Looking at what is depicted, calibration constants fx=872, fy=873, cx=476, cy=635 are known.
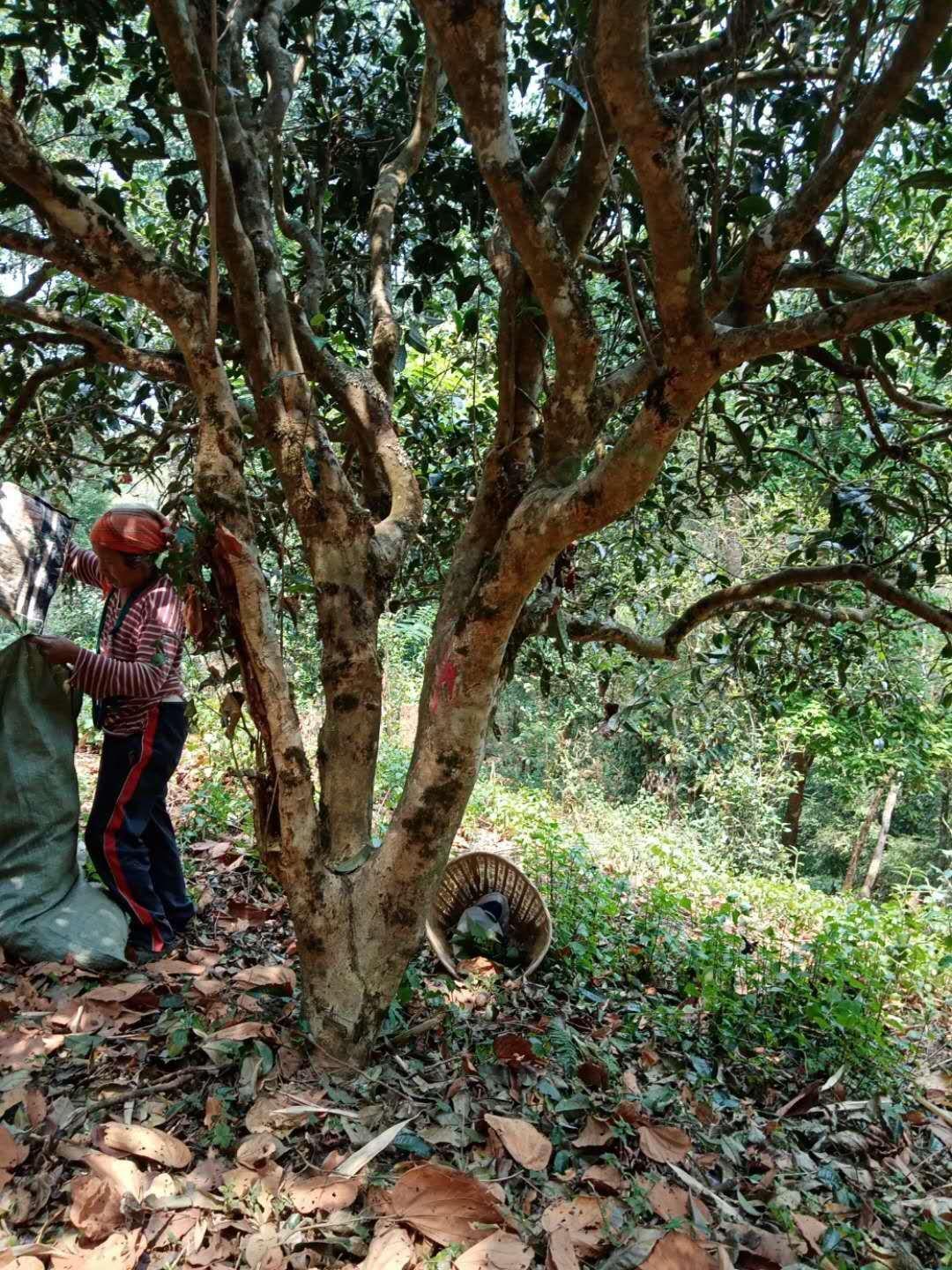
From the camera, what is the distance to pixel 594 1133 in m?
2.48

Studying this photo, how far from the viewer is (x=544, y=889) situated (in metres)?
4.70

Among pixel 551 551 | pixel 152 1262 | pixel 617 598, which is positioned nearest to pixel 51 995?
pixel 152 1262

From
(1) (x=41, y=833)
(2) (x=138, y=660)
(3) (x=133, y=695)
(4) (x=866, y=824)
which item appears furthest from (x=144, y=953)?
(4) (x=866, y=824)

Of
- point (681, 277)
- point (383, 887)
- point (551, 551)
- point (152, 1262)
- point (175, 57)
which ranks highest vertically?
point (175, 57)

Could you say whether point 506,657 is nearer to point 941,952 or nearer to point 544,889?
point 544,889

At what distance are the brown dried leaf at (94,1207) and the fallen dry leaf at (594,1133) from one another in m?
1.20

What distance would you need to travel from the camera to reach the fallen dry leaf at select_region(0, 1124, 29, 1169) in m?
2.06

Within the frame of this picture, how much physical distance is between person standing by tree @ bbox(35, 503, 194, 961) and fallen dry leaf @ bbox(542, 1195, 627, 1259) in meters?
1.78

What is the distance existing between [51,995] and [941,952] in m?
4.09

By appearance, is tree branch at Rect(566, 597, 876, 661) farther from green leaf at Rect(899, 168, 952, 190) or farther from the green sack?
the green sack

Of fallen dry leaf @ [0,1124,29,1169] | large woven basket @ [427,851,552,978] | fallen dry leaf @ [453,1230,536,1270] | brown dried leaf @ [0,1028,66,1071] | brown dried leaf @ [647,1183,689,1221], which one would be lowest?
fallen dry leaf @ [0,1124,29,1169]

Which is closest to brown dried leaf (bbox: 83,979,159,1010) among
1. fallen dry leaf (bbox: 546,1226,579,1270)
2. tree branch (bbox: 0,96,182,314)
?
fallen dry leaf (bbox: 546,1226,579,1270)

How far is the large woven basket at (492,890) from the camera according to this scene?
379 centimetres

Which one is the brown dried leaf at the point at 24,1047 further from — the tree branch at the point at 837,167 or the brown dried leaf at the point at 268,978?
the tree branch at the point at 837,167
